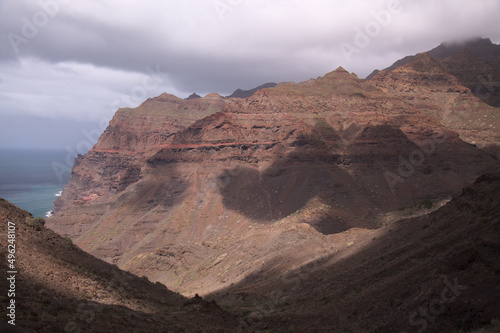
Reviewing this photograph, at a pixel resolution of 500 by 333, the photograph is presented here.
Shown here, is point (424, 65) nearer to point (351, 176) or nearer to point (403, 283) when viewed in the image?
point (351, 176)

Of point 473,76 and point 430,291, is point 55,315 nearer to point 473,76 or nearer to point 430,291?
point 430,291

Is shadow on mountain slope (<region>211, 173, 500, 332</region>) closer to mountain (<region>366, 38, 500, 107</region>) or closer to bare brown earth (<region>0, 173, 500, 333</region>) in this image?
bare brown earth (<region>0, 173, 500, 333</region>)

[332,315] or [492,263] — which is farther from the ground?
[492,263]

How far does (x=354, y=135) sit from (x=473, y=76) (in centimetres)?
9210

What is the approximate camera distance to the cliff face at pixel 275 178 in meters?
70.4

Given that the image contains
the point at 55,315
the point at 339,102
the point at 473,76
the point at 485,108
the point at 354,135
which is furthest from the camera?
the point at 473,76

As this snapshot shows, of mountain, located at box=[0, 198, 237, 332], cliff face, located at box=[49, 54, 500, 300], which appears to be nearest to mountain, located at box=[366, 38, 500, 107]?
cliff face, located at box=[49, 54, 500, 300]

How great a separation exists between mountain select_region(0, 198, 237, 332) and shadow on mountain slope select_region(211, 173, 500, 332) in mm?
5810

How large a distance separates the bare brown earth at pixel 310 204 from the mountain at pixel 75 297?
21.5ft

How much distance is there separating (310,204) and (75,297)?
203 feet

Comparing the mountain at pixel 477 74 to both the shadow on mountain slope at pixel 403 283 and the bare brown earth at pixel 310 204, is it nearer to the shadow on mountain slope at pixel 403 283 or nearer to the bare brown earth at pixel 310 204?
the bare brown earth at pixel 310 204

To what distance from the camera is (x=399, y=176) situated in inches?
3787

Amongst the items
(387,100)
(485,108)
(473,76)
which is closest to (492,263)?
(387,100)

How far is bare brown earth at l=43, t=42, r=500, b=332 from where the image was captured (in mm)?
29422
